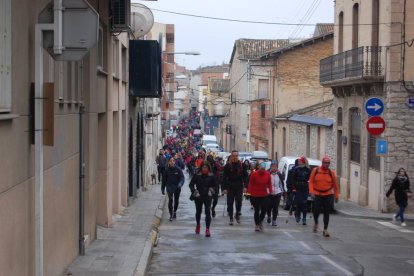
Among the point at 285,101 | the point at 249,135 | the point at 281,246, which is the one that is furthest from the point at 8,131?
the point at 249,135

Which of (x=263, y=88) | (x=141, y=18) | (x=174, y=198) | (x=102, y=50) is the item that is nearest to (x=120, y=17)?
(x=102, y=50)

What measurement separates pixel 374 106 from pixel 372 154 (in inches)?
162

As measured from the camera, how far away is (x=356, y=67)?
23.8 m

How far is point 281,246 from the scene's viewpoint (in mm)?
13070

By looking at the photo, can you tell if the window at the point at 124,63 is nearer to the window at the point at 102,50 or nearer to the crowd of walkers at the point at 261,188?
the crowd of walkers at the point at 261,188

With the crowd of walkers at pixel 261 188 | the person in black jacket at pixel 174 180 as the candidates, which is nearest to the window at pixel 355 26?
the crowd of walkers at pixel 261 188

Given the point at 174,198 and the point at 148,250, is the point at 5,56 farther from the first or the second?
the point at 174,198

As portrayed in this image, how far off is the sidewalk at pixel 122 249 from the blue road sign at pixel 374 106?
676cm

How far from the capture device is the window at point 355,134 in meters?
25.7

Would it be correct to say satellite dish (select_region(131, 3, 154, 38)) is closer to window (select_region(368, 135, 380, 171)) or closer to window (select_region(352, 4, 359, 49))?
window (select_region(368, 135, 380, 171))

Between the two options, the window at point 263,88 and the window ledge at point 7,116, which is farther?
the window at point 263,88

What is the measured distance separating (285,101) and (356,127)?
2192 centimetres

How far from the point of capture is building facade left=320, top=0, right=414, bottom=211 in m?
21.4

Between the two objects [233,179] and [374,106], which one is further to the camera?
[374,106]
